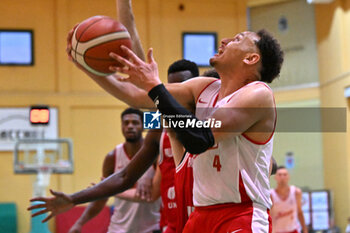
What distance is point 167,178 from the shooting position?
4613 millimetres

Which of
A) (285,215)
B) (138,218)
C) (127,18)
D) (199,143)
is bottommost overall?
(285,215)

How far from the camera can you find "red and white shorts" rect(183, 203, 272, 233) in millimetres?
2705

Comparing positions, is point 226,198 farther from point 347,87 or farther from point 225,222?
point 347,87

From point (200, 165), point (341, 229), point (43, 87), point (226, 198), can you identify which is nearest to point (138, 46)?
point (200, 165)

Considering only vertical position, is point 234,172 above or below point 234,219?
above

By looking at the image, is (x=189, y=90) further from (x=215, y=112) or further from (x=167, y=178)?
(x=167, y=178)

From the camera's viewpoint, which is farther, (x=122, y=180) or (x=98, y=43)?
(x=122, y=180)

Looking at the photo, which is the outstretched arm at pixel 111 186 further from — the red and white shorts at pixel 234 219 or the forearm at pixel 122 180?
the red and white shorts at pixel 234 219

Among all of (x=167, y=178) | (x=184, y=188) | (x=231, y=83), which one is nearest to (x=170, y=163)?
(x=167, y=178)

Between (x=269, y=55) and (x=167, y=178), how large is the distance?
1.94m

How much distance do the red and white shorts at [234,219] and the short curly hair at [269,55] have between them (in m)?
0.77

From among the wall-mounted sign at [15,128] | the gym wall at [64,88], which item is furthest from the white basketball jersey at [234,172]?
the gym wall at [64,88]

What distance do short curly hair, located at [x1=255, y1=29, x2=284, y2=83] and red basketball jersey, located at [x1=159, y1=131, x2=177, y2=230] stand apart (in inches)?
62.7

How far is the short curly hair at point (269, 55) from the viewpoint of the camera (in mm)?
2990
